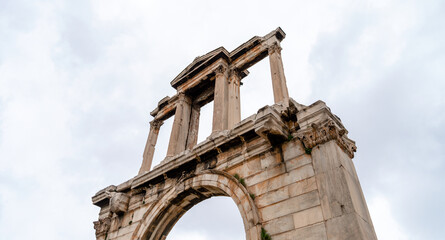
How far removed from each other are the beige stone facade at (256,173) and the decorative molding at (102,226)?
31mm

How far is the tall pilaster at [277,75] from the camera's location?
923cm

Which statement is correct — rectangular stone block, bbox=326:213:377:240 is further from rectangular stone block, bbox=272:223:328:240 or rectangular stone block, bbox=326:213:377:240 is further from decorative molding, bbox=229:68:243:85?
decorative molding, bbox=229:68:243:85

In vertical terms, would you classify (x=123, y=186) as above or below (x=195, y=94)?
below

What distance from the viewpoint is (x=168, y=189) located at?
29.6 feet

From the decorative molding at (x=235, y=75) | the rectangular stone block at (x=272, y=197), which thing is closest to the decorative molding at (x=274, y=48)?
the decorative molding at (x=235, y=75)

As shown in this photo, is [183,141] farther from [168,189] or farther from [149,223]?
[149,223]

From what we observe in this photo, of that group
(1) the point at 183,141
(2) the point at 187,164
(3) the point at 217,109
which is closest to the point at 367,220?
(2) the point at 187,164

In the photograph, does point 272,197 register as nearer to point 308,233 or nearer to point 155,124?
point 308,233

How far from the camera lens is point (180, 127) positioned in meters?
11.4

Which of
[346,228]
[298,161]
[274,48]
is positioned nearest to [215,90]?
[274,48]

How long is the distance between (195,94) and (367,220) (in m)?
8.64

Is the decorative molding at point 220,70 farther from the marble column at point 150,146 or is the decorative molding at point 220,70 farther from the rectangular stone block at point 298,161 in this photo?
the rectangular stone block at point 298,161

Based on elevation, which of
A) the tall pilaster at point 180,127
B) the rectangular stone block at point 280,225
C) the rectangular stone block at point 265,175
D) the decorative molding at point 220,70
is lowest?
the rectangular stone block at point 280,225

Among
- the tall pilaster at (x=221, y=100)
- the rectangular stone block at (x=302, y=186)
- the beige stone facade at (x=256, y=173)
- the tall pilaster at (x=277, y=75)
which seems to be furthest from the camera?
the tall pilaster at (x=221, y=100)
